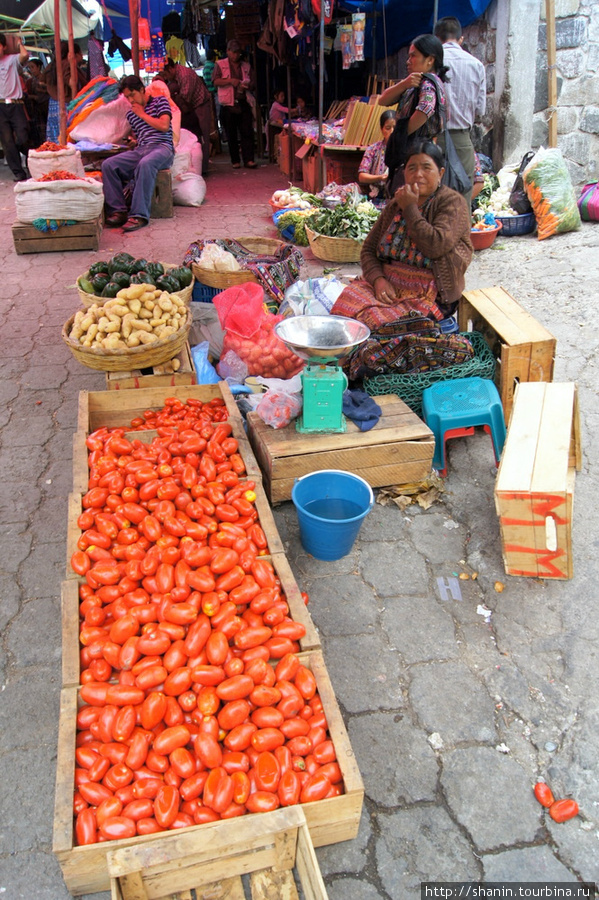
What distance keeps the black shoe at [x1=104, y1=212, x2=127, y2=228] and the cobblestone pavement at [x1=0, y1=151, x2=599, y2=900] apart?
187 inches

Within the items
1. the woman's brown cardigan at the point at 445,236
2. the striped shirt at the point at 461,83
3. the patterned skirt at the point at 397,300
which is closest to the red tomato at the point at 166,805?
the patterned skirt at the point at 397,300

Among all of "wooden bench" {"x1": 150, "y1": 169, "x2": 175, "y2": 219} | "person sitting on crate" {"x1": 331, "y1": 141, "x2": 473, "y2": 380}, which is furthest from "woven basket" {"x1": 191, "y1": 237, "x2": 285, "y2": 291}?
"wooden bench" {"x1": 150, "y1": 169, "x2": 175, "y2": 219}

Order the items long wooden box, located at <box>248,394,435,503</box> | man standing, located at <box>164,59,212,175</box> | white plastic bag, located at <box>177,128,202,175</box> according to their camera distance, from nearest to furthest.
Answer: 1. long wooden box, located at <box>248,394,435,503</box>
2. white plastic bag, located at <box>177,128,202,175</box>
3. man standing, located at <box>164,59,212,175</box>

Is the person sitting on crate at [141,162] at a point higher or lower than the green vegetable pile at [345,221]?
higher

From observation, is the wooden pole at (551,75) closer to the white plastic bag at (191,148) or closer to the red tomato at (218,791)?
the white plastic bag at (191,148)

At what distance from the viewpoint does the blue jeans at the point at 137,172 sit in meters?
7.74

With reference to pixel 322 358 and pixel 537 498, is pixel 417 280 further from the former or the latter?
pixel 537 498

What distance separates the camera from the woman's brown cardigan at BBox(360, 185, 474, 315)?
3682mm

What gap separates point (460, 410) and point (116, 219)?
6276 millimetres

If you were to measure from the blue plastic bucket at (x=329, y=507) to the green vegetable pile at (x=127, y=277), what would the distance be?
6.85ft

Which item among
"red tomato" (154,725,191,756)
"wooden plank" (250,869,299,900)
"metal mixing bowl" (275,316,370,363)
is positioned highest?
"metal mixing bowl" (275,316,370,363)

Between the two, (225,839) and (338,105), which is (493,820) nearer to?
(225,839)

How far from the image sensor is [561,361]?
4.44 metres

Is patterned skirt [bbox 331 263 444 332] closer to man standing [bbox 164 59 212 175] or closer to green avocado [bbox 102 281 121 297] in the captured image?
green avocado [bbox 102 281 121 297]
